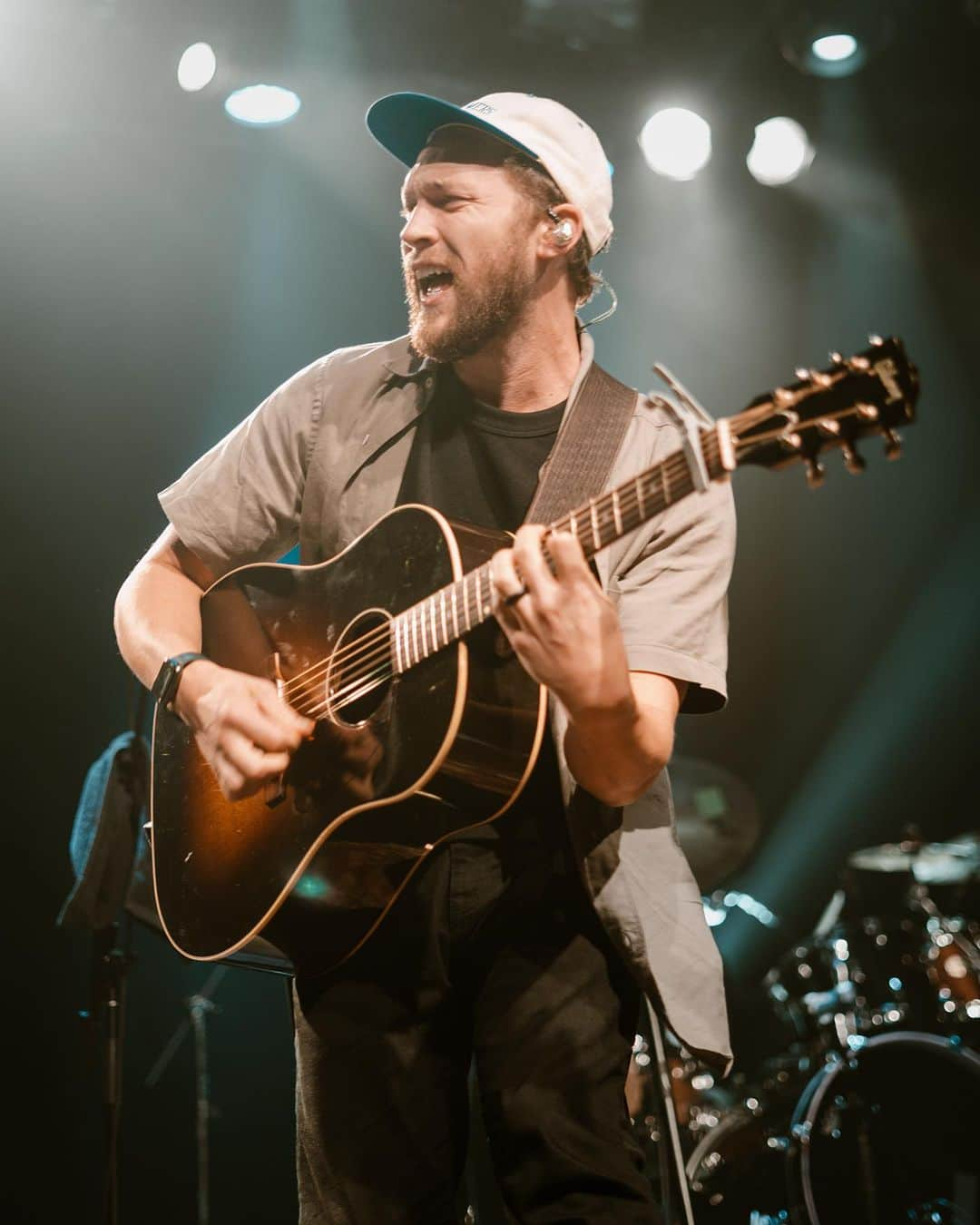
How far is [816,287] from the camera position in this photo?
6363mm

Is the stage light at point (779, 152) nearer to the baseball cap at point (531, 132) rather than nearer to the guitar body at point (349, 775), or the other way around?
the baseball cap at point (531, 132)

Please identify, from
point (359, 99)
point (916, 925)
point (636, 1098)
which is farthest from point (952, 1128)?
point (359, 99)

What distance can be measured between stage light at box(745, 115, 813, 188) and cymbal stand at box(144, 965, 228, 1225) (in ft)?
16.1

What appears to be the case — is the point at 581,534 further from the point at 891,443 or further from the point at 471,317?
the point at 471,317

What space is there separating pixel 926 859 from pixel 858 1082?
42.3 inches

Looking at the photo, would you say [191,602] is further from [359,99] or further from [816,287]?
[816,287]

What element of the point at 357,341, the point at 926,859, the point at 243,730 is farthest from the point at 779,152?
the point at 243,730

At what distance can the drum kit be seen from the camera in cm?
470

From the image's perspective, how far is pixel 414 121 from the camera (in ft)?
9.32

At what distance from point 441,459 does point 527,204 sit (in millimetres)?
695

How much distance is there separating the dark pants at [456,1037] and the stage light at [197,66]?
167 inches

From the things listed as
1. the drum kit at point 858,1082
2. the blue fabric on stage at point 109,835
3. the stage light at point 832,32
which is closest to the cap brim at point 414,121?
the blue fabric on stage at point 109,835

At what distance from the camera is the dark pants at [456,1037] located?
2.06 m

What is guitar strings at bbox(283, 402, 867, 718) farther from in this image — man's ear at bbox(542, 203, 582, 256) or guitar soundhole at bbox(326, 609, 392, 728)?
man's ear at bbox(542, 203, 582, 256)
